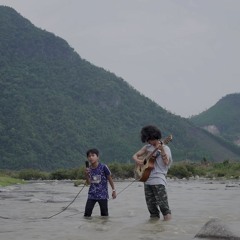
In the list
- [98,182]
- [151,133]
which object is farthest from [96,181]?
[151,133]

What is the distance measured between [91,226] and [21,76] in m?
131

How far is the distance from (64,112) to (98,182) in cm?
A: 11985

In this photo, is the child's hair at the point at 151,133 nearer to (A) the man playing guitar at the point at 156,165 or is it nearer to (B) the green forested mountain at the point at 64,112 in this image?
(A) the man playing guitar at the point at 156,165

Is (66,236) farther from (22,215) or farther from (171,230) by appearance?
(22,215)

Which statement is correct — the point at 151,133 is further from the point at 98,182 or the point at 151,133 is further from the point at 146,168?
the point at 98,182

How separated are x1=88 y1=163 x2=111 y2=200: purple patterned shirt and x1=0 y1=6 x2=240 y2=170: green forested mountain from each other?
77.2 meters

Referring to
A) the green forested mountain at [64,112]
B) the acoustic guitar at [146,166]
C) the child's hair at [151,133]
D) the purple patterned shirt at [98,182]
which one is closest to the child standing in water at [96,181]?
the purple patterned shirt at [98,182]

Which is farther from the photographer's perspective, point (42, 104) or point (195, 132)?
point (195, 132)

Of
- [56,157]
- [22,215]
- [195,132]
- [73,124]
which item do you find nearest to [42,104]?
[73,124]

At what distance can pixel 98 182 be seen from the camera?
9.90 metres

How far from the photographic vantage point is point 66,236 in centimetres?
722

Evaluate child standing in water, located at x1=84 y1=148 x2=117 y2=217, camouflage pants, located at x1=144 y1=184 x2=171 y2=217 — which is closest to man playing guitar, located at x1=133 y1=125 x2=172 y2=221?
camouflage pants, located at x1=144 y1=184 x2=171 y2=217

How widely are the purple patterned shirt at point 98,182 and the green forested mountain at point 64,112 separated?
253ft

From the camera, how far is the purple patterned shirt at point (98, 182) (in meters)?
9.88
